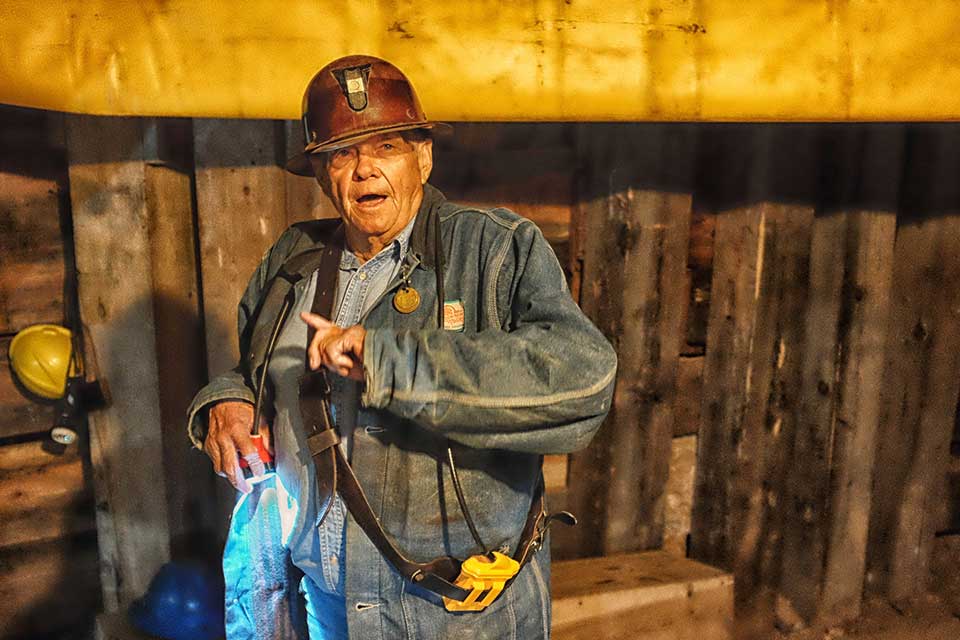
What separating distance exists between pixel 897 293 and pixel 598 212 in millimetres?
1596

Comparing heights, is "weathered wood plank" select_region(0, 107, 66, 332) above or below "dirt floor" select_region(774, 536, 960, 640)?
above

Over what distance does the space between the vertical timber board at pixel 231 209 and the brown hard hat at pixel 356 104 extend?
1.30 meters

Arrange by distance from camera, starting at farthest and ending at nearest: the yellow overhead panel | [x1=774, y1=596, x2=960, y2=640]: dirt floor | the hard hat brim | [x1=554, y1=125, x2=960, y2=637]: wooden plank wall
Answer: [x1=774, y1=596, x2=960, y2=640]: dirt floor, [x1=554, y1=125, x2=960, y2=637]: wooden plank wall, the yellow overhead panel, the hard hat brim

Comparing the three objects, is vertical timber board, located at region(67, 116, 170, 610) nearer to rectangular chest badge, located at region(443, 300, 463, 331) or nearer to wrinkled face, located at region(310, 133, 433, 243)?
wrinkled face, located at region(310, 133, 433, 243)

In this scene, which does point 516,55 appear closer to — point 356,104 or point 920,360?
point 356,104

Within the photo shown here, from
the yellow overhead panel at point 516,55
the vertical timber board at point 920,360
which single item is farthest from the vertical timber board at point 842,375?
the yellow overhead panel at point 516,55

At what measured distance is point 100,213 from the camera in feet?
11.9

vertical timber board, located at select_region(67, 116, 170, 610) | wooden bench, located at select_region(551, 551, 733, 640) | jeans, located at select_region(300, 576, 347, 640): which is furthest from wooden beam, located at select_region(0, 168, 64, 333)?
wooden bench, located at select_region(551, 551, 733, 640)

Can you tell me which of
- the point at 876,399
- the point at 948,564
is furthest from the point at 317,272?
the point at 948,564

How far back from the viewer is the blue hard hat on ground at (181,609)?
362cm

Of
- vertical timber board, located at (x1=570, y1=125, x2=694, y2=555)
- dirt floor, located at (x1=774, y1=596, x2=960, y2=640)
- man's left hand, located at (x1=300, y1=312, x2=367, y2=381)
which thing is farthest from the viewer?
dirt floor, located at (x1=774, y1=596, x2=960, y2=640)

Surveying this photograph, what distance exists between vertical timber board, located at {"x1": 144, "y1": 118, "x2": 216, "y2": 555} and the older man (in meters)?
1.23

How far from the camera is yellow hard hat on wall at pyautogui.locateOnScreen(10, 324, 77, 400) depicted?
12.1 feet

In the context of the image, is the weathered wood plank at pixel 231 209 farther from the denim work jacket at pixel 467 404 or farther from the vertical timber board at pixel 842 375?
the vertical timber board at pixel 842 375
